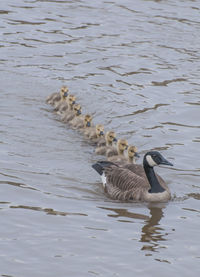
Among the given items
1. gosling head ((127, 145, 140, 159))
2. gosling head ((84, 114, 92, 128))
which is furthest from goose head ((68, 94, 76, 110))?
gosling head ((127, 145, 140, 159))

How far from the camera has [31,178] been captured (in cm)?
1120

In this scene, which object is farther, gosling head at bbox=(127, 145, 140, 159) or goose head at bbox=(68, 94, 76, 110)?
goose head at bbox=(68, 94, 76, 110)

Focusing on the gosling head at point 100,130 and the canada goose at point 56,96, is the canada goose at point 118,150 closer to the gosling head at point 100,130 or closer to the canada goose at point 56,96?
the gosling head at point 100,130

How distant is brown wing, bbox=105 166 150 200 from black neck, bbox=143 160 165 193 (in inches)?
5.5

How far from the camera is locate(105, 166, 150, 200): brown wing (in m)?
11.1

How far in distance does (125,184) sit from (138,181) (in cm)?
21

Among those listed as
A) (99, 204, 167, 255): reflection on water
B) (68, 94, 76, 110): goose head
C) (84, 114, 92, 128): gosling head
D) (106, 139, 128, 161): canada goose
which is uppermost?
(68, 94, 76, 110): goose head

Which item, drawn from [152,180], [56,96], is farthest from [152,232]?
[56,96]

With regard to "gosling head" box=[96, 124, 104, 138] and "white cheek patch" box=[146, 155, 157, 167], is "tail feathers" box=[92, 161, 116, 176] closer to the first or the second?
"white cheek patch" box=[146, 155, 157, 167]

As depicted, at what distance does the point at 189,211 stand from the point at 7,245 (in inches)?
114

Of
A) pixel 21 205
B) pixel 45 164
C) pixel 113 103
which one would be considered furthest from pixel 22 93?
pixel 21 205

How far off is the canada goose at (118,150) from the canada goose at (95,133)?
51 cm

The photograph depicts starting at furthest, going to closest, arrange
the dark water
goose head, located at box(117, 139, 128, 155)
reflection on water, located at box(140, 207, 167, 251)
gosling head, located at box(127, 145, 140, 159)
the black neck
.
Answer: goose head, located at box(117, 139, 128, 155) → gosling head, located at box(127, 145, 140, 159) → the black neck → reflection on water, located at box(140, 207, 167, 251) → the dark water

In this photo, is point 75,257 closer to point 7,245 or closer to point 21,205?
point 7,245
